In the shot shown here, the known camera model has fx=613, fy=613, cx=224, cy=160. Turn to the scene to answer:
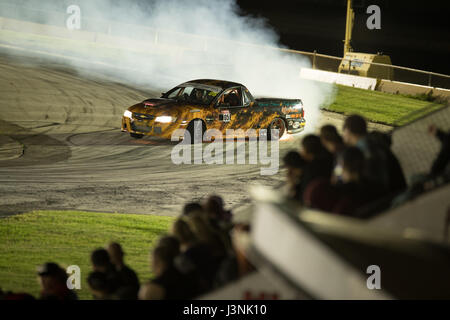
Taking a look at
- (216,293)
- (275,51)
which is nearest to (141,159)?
(216,293)

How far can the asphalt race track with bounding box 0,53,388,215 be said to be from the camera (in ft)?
36.5

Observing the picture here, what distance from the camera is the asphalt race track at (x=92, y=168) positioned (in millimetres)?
11117

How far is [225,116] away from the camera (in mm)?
15000

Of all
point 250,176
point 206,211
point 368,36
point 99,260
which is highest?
point 368,36

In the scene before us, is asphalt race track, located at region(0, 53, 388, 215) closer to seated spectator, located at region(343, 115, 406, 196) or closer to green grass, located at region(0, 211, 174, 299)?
green grass, located at region(0, 211, 174, 299)

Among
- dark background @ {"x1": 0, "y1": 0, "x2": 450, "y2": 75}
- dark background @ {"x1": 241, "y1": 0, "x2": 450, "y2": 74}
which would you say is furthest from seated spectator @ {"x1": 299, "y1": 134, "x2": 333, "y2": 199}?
dark background @ {"x1": 241, "y1": 0, "x2": 450, "y2": 74}

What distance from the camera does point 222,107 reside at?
589 inches

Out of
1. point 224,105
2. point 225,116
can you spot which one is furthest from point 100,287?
point 224,105

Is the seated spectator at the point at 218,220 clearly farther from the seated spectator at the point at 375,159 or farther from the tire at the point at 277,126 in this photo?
the tire at the point at 277,126

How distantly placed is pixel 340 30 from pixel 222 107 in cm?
3035

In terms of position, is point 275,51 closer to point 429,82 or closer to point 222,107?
point 429,82

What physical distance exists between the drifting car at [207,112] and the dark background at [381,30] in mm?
21779

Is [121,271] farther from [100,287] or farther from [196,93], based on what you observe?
[196,93]

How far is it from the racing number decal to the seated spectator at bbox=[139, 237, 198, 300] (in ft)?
34.9
